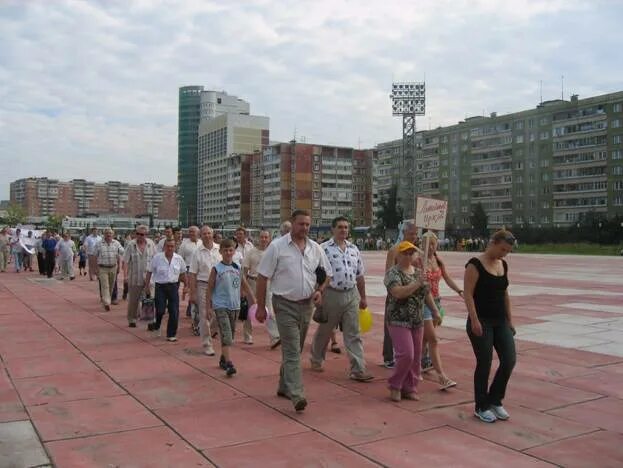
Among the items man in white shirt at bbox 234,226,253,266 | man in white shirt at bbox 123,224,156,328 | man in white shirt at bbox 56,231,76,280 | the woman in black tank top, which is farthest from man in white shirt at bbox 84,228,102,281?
the woman in black tank top

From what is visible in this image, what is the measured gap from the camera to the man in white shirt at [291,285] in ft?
18.9

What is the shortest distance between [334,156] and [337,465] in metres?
149

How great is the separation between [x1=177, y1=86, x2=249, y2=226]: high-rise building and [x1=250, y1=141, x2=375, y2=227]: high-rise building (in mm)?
37865

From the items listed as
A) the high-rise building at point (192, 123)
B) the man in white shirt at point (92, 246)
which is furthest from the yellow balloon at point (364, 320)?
the high-rise building at point (192, 123)

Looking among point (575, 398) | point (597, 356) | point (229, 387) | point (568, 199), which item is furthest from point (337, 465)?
point (568, 199)

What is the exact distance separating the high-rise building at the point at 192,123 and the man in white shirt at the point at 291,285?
185m

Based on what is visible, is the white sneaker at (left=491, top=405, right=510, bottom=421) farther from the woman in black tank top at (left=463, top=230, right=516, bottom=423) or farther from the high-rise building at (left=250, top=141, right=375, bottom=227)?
the high-rise building at (left=250, top=141, right=375, bottom=227)

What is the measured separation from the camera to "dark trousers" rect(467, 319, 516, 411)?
5324 mm

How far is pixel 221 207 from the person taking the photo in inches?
6880

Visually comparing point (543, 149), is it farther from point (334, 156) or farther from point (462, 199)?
point (334, 156)

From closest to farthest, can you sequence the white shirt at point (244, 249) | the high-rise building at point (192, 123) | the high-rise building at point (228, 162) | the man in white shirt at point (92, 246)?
1. the white shirt at point (244, 249)
2. the man in white shirt at point (92, 246)
3. the high-rise building at point (228, 162)
4. the high-rise building at point (192, 123)

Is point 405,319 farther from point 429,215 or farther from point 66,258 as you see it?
point 66,258

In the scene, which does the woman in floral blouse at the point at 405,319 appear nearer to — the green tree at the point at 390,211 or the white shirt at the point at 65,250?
the white shirt at the point at 65,250

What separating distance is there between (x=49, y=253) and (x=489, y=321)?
19.7 m
